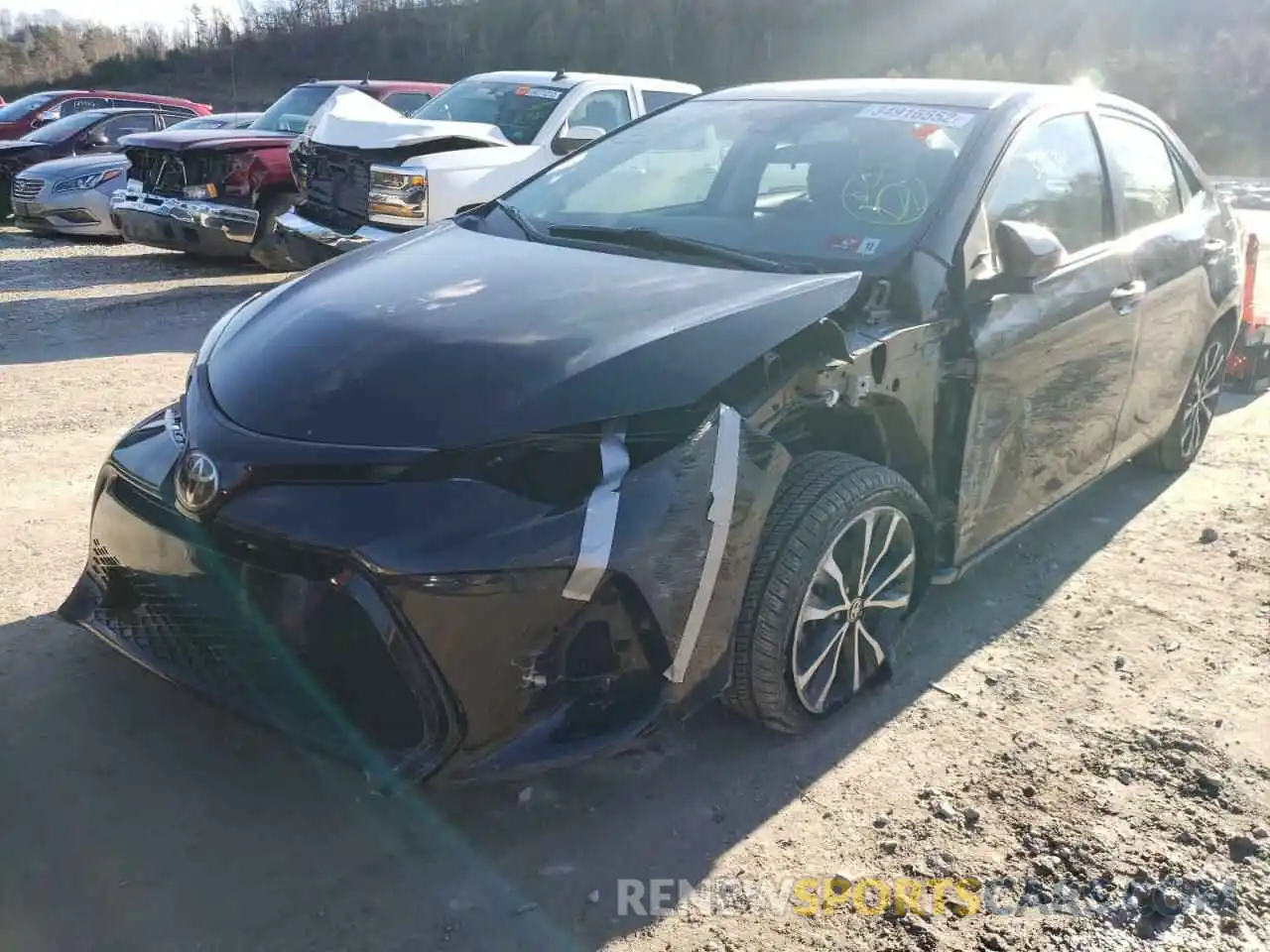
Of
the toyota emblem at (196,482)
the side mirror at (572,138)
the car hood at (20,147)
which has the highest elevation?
the side mirror at (572,138)

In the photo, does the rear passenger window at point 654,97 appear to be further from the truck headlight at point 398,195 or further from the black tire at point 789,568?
the black tire at point 789,568

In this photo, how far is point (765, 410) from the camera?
266 centimetres

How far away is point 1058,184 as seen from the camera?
3754mm

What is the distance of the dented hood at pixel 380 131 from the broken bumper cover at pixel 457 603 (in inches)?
232

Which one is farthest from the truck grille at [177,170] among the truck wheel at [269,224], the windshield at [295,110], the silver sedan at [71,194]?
the silver sedan at [71,194]

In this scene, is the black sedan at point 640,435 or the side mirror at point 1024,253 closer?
the black sedan at point 640,435

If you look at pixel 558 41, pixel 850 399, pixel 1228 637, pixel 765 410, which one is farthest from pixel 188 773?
pixel 558 41

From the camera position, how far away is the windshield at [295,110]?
10883 mm

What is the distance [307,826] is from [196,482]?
86 centimetres

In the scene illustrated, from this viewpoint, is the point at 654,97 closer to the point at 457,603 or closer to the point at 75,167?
the point at 75,167

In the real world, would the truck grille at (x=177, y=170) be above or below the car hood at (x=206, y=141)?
below

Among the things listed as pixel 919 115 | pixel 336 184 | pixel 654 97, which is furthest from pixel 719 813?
pixel 654 97

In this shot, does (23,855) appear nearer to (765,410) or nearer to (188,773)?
(188,773)

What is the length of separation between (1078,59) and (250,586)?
44332mm
